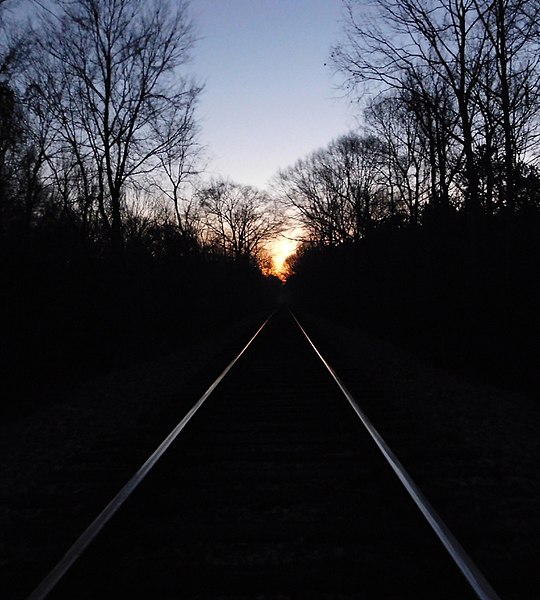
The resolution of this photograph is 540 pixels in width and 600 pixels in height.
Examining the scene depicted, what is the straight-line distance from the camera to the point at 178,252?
26.9 m

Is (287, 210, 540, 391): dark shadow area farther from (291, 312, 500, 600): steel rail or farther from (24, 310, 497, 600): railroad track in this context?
(291, 312, 500, 600): steel rail

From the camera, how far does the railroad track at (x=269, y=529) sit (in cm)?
306

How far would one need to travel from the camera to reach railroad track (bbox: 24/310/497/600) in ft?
10.0

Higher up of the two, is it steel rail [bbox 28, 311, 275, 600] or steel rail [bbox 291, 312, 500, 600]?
steel rail [bbox 28, 311, 275, 600]

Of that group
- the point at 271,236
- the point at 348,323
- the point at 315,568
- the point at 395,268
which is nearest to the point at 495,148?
the point at 395,268

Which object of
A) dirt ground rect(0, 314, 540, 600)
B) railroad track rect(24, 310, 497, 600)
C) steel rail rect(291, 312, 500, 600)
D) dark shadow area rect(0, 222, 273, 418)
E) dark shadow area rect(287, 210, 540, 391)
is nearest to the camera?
steel rail rect(291, 312, 500, 600)

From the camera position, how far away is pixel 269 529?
3871mm

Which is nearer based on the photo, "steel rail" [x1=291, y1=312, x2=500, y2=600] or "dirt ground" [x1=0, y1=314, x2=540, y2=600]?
"steel rail" [x1=291, y1=312, x2=500, y2=600]

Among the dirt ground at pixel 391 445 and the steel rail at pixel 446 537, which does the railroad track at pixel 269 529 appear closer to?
the steel rail at pixel 446 537

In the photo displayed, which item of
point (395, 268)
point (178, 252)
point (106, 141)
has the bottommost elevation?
point (395, 268)

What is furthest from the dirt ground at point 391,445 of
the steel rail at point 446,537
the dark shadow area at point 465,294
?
the dark shadow area at point 465,294

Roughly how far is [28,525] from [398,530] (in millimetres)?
2788

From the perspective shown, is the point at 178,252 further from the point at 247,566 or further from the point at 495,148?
the point at 247,566

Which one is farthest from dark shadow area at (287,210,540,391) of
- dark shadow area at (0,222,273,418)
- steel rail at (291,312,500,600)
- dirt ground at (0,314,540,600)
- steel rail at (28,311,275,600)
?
dark shadow area at (0,222,273,418)
